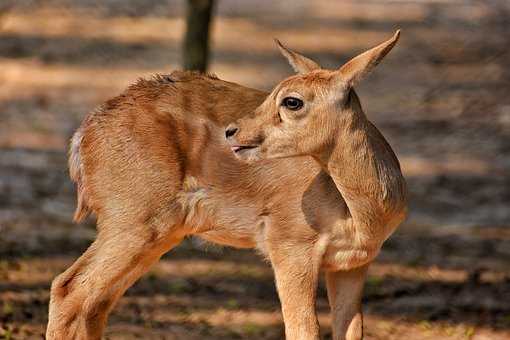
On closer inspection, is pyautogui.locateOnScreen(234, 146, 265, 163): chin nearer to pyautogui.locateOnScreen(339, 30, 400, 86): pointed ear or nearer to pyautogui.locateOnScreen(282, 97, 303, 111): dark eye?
pyautogui.locateOnScreen(282, 97, 303, 111): dark eye

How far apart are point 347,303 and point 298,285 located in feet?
1.68

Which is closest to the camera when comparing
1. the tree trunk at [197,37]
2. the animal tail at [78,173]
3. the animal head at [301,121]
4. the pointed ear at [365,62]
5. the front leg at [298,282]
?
the pointed ear at [365,62]

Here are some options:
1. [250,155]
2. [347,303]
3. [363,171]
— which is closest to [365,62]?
[363,171]

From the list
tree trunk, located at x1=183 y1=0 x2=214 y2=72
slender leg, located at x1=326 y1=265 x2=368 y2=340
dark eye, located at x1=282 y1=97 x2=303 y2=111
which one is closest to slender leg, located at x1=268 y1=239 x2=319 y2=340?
slender leg, located at x1=326 y1=265 x2=368 y2=340

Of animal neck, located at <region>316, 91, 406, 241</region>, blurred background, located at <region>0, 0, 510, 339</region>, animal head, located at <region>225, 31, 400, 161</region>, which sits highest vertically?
animal head, located at <region>225, 31, 400, 161</region>

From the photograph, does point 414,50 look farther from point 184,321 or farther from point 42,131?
point 184,321

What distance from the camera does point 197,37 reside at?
39.4ft

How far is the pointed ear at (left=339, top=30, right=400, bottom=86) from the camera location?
19.6 feet

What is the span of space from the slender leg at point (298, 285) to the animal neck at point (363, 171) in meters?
0.39

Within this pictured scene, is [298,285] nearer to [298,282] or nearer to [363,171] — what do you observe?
[298,282]

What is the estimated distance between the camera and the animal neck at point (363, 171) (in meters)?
6.38

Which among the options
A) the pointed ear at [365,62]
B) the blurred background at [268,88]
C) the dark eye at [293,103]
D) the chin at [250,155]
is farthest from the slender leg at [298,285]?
the blurred background at [268,88]

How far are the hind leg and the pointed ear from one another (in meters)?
1.62

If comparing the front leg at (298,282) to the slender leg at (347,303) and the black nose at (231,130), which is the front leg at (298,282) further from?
the black nose at (231,130)
